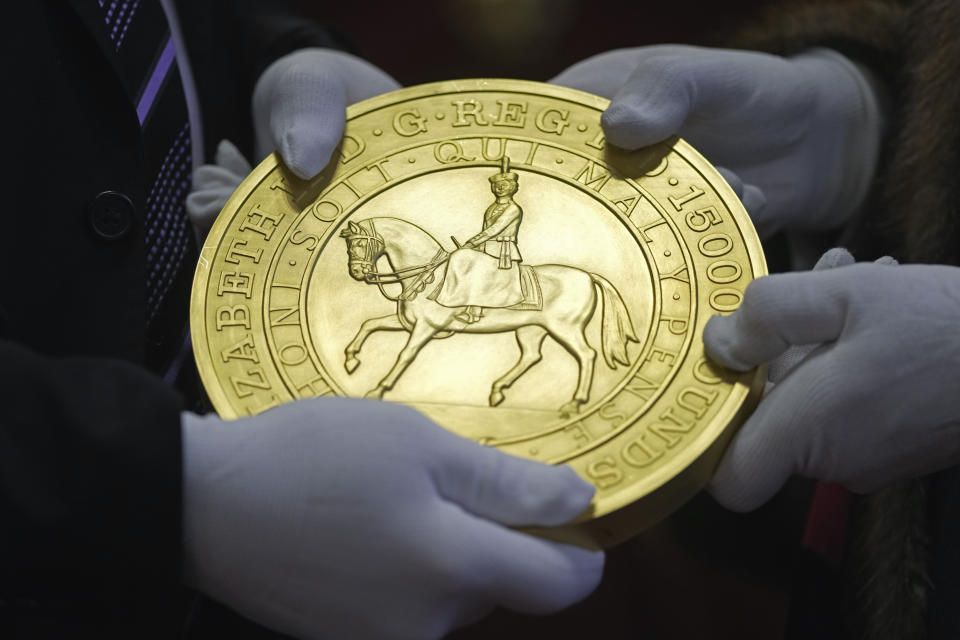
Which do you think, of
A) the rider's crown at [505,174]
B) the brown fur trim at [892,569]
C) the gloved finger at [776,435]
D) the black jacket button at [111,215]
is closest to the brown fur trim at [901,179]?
the brown fur trim at [892,569]

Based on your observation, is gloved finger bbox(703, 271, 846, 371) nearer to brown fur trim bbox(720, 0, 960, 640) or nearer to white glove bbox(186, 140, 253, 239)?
brown fur trim bbox(720, 0, 960, 640)

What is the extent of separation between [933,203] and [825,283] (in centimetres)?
39

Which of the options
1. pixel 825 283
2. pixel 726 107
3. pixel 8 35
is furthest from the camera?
pixel 726 107

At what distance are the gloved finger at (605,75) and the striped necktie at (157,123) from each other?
0.50 metres

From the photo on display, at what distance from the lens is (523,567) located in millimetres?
635

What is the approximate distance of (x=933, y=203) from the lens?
39.4 inches

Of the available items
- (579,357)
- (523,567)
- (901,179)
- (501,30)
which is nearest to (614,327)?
(579,357)

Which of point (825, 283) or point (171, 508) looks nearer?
point (171, 508)

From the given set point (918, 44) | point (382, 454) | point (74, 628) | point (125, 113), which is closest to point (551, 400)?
point (382, 454)

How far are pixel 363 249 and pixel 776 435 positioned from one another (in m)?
0.42

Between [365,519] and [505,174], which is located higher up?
[505,174]

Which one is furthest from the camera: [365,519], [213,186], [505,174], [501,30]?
[501,30]

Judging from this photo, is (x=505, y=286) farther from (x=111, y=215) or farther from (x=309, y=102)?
(x=111, y=215)

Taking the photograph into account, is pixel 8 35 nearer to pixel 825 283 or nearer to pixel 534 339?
pixel 534 339
